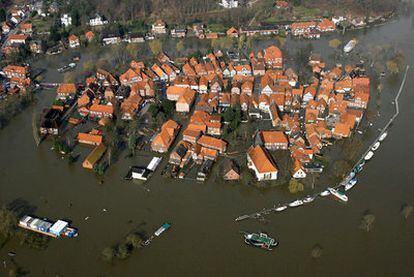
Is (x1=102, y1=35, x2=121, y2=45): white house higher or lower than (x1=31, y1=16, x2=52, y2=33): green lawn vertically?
lower

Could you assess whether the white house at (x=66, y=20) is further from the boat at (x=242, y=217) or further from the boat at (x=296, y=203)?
the boat at (x=296, y=203)

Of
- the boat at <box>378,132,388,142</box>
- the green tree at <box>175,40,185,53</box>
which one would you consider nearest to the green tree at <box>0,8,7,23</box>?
the green tree at <box>175,40,185,53</box>

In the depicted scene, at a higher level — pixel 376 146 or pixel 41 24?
pixel 41 24

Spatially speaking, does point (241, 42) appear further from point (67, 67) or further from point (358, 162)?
point (358, 162)

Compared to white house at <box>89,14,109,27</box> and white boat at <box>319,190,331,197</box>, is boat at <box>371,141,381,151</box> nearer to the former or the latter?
white boat at <box>319,190,331,197</box>

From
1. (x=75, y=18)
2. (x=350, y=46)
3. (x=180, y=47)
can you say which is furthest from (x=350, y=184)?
(x=75, y=18)

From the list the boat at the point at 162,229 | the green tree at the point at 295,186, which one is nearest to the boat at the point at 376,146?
the green tree at the point at 295,186
